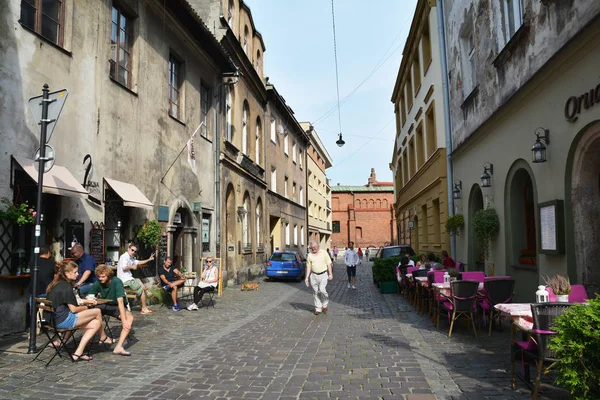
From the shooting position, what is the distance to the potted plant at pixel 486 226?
38.2 feet

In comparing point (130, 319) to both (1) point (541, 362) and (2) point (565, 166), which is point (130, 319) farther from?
(2) point (565, 166)

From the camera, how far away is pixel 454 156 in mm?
15875

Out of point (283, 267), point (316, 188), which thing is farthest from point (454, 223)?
point (316, 188)

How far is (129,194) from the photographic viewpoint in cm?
1077

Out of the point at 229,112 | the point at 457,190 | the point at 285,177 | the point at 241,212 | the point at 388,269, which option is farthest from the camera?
A: the point at 285,177

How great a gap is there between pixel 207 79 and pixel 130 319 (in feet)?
37.6

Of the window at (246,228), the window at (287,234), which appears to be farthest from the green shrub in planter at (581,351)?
the window at (287,234)

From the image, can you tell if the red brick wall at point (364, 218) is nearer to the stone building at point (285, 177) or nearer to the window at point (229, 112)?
the stone building at point (285, 177)

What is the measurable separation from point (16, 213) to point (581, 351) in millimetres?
7351

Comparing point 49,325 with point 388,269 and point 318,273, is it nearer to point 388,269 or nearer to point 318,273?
point 318,273

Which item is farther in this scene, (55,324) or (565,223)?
(565,223)

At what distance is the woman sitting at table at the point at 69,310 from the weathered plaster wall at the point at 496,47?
7.78 metres

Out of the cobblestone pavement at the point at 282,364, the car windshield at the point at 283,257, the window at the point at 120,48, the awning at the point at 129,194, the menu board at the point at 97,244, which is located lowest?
the cobblestone pavement at the point at 282,364

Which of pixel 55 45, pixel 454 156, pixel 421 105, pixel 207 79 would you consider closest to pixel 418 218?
pixel 421 105
